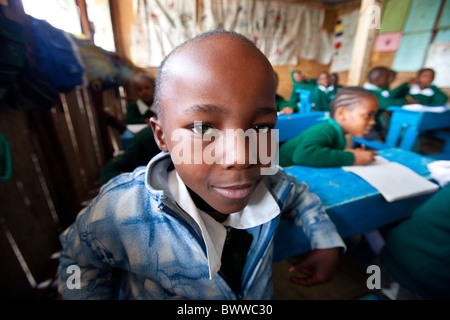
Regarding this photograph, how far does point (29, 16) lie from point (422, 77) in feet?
16.3

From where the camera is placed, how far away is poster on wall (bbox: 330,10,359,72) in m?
0.66

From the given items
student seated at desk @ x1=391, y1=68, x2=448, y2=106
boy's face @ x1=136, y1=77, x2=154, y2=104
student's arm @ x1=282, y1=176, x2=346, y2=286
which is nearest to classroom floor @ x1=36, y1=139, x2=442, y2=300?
student's arm @ x1=282, y1=176, x2=346, y2=286

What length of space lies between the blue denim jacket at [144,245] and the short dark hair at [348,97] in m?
0.93

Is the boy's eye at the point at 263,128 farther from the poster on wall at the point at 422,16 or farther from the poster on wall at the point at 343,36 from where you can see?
the poster on wall at the point at 422,16

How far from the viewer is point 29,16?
1000 millimetres

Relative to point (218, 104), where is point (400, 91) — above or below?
below

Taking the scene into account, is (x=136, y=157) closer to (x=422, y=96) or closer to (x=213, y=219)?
(x=213, y=219)

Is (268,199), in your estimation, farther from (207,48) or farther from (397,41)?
(397,41)

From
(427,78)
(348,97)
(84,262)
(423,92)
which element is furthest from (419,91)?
(84,262)

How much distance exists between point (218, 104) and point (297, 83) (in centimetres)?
35

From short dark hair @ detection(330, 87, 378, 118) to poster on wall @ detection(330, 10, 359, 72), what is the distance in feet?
1.75

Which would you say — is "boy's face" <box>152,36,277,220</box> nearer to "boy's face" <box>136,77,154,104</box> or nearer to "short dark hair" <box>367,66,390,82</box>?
"boy's face" <box>136,77,154,104</box>

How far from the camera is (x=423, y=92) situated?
3291 millimetres
